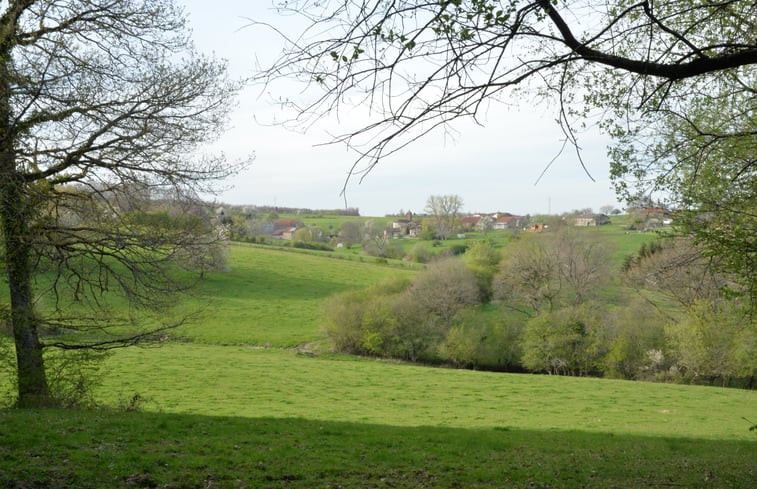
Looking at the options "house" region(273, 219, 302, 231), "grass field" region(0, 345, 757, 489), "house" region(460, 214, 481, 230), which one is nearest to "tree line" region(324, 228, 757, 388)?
"grass field" region(0, 345, 757, 489)

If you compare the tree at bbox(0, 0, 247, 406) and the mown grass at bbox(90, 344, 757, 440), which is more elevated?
the tree at bbox(0, 0, 247, 406)

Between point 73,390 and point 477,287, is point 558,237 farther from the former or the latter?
point 73,390

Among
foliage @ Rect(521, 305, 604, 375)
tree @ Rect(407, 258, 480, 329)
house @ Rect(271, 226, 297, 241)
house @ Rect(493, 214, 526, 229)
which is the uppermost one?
house @ Rect(493, 214, 526, 229)

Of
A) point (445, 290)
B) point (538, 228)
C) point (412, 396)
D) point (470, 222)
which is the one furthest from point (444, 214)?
point (412, 396)

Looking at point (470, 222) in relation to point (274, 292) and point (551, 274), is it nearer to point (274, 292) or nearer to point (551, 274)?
point (274, 292)

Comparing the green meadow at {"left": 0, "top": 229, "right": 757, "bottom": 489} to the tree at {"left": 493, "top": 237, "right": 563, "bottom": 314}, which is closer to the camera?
the green meadow at {"left": 0, "top": 229, "right": 757, "bottom": 489}

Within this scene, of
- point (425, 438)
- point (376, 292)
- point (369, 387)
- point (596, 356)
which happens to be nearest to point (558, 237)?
point (596, 356)

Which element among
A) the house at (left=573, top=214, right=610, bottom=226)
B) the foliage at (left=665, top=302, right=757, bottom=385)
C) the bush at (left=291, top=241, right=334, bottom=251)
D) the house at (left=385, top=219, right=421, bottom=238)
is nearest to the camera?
the foliage at (left=665, top=302, right=757, bottom=385)

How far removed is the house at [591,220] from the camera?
5803cm

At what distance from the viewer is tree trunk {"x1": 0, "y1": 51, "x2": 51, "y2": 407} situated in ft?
33.8

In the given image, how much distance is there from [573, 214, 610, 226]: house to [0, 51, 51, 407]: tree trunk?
5131 cm

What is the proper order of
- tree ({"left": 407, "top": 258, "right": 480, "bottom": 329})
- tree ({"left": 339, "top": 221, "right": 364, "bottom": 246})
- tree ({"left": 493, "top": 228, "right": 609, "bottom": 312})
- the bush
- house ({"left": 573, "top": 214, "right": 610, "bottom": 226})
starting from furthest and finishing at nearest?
tree ({"left": 339, "top": 221, "right": 364, "bottom": 246})
the bush
house ({"left": 573, "top": 214, "right": 610, "bottom": 226})
tree ({"left": 493, "top": 228, "right": 609, "bottom": 312})
tree ({"left": 407, "top": 258, "right": 480, "bottom": 329})

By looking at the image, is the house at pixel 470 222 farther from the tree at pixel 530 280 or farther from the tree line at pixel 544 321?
the tree at pixel 530 280

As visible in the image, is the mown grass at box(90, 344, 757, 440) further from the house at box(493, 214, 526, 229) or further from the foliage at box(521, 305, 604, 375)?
the house at box(493, 214, 526, 229)
